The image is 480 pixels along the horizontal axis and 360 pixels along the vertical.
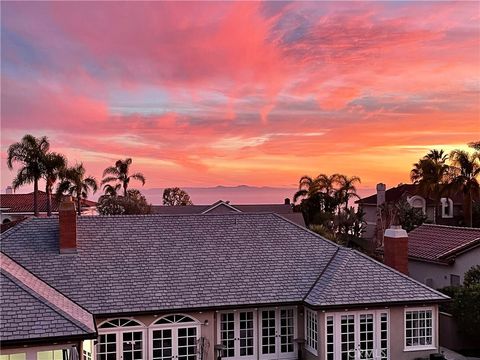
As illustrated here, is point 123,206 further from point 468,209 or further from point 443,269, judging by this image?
point 443,269

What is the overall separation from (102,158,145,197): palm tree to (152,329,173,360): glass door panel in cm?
4634

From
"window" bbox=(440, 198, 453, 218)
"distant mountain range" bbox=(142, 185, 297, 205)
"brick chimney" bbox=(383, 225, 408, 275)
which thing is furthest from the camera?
"distant mountain range" bbox=(142, 185, 297, 205)

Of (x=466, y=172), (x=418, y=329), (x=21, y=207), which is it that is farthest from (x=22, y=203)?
(x=418, y=329)

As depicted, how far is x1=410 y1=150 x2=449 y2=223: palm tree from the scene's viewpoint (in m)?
54.5

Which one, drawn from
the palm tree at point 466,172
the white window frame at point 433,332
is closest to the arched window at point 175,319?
the white window frame at point 433,332

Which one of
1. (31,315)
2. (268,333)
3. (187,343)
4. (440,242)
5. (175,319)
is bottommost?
(187,343)

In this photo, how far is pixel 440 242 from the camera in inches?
1254

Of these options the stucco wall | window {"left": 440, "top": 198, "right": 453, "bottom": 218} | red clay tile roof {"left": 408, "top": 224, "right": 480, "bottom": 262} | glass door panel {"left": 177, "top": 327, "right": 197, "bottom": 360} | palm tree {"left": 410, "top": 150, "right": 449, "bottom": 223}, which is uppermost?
palm tree {"left": 410, "top": 150, "right": 449, "bottom": 223}

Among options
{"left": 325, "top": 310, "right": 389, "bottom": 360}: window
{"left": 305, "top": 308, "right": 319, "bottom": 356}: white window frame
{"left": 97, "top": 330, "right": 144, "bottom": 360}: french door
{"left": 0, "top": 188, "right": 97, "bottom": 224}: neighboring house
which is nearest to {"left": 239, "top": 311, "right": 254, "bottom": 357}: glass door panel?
{"left": 305, "top": 308, "right": 319, "bottom": 356}: white window frame

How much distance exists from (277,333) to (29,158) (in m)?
40.4

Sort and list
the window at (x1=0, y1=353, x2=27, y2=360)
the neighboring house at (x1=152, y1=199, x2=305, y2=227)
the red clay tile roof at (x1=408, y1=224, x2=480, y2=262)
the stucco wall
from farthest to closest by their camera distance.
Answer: the neighboring house at (x1=152, y1=199, x2=305, y2=227) → the red clay tile roof at (x1=408, y1=224, x2=480, y2=262) → the stucco wall → the window at (x1=0, y1=353, x2=27, y2=360)

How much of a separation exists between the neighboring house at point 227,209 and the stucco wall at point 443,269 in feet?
81.4

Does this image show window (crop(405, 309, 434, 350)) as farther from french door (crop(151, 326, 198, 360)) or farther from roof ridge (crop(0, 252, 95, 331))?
roof ridge (crop(0, 252, 95, 331))

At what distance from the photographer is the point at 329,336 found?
2036 cm
